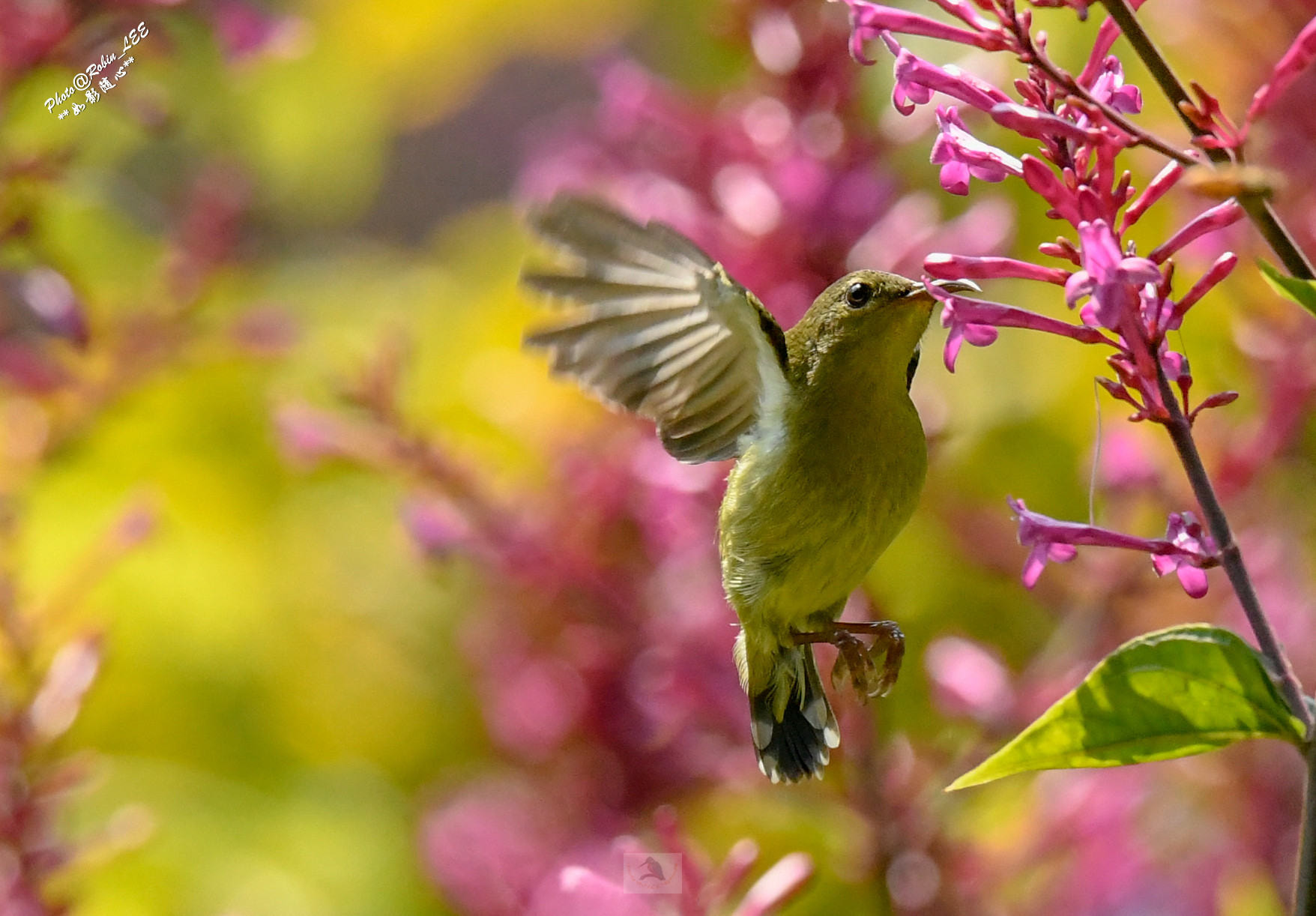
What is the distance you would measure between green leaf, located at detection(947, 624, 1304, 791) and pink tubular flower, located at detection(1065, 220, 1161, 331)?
0.68ft

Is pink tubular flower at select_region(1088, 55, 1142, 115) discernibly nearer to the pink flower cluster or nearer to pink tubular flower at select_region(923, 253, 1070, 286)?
the pink flower cluster

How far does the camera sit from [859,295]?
5.30ft

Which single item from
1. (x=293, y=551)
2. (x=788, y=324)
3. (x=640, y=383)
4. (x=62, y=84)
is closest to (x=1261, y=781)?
(x=788, y=324)

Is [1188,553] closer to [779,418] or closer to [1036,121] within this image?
[1036,121]

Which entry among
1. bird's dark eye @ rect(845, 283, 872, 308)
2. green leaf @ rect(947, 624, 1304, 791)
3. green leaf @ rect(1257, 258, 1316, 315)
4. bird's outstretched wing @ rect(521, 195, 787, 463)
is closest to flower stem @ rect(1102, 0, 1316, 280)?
green leaf @ rect(1257, 258, 1316, 315)

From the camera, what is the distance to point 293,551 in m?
2.94

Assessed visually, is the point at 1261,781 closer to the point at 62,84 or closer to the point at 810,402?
the point at 810,402

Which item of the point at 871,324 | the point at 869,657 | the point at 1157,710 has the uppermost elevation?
the point at 1157,710

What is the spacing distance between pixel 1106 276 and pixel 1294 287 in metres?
0.12

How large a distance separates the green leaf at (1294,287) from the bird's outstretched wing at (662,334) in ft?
1.85

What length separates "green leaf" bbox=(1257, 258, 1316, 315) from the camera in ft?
3.09

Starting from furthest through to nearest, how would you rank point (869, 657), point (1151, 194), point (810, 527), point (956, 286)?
1. point (810, 527)
2. point (869, 657)
3. point (956, 286)
4. point (1151, 194)

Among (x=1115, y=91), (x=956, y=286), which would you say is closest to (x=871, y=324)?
(x=956, y=286)

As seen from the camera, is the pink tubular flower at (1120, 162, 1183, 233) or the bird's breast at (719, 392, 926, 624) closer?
the pink tubular flower at (1120, 162, 1183, 233)
